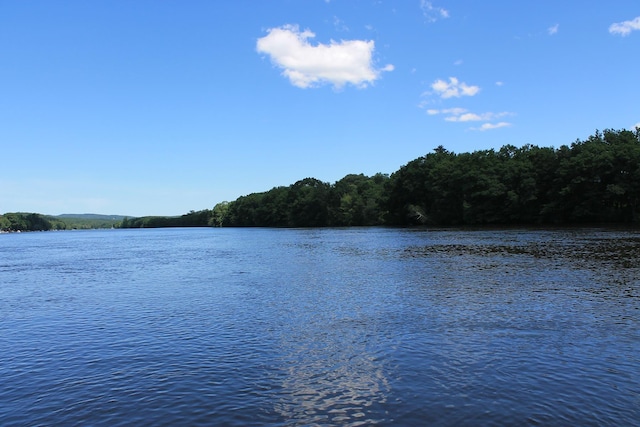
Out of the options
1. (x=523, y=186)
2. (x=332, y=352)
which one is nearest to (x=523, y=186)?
(x=523, y=186)

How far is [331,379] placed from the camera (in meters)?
13.0

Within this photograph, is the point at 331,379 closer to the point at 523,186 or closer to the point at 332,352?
the point at 332,352

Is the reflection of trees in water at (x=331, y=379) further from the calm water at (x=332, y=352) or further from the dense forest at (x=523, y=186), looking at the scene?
the dense forest at (x=523, y=186)

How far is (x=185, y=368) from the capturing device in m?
14.3

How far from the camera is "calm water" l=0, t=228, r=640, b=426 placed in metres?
11.0

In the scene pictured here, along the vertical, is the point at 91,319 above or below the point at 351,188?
below

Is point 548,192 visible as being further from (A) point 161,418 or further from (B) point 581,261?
(A) point 161,418

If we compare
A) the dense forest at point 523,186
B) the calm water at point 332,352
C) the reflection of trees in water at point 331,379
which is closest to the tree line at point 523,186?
the dense forest at point 523,186

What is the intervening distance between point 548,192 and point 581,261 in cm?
7723

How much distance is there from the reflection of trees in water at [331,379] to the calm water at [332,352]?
0.06 meters

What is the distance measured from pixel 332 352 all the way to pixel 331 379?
2.63 metres

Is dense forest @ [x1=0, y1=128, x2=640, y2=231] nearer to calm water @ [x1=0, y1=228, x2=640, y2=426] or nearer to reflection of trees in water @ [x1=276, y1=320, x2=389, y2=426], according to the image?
calm water @ [x1=0, y1=228, x2=640, y2=426]

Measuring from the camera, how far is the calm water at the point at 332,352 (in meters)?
11.0

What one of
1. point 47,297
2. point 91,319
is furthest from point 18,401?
point 47,297
